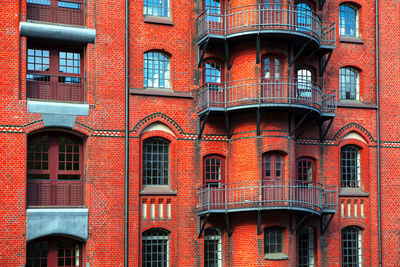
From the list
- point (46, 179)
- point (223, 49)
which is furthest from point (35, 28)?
point (223, 49)

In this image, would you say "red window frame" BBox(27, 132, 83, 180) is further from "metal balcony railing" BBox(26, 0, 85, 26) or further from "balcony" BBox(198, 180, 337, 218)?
"balcony" BBox(198, 180, 337, 218)

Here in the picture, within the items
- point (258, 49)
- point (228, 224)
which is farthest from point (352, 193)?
point (258, 49)

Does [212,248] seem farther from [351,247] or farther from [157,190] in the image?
[351,247]

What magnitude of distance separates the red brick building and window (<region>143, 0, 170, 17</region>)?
0.06 meters

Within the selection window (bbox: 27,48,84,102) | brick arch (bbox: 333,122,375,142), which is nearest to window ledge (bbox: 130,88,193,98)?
window (bbox: 27,48,84,102)

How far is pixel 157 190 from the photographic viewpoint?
23.4m

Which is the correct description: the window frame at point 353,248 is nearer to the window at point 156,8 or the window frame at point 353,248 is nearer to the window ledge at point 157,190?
the window ledge at point 157,190

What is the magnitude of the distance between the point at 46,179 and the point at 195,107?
6.35m

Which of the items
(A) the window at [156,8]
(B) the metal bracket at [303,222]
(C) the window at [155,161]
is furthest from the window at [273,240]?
(A) the window at [156,8]

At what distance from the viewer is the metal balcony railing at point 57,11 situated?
22.7m

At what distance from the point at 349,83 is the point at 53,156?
13.0 metres

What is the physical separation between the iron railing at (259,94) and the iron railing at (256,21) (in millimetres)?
1950

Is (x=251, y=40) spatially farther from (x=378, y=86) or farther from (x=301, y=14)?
(x=378, y=86)

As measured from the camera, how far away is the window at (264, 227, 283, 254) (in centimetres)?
2336
